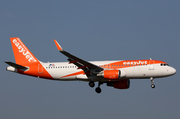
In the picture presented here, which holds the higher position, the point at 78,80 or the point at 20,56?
the point at 20,56

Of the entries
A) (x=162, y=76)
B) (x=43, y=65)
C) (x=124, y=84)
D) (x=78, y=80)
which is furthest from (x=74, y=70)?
(x=162, y=76)

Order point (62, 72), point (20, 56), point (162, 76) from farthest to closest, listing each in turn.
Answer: point (20, 56) → point (62, 72) → point (162, 76)

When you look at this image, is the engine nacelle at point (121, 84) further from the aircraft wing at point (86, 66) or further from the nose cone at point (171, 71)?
the nose cone at point (171, 71)

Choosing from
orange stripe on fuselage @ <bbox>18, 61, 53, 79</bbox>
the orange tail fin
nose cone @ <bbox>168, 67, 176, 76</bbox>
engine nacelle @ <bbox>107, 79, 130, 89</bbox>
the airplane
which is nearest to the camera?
the airplane

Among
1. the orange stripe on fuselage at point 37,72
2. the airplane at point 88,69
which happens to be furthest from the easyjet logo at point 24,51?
the orange stripe on fuselage at point 37,72

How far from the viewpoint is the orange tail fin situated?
4809cm

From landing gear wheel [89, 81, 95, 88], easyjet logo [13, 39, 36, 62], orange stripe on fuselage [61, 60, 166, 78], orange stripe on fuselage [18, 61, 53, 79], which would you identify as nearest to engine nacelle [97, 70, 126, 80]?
orange stripe on fuselage [61, 60, 166, 78]

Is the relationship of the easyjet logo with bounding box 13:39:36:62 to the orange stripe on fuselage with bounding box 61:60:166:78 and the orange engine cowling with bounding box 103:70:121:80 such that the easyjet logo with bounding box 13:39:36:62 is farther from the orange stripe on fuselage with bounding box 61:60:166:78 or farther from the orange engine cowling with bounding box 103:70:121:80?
the orange engine cowling with bounding box 103:70:121:80

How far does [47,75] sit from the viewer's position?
46.1m

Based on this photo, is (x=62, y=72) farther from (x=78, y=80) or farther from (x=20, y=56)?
(x=20, y=56)

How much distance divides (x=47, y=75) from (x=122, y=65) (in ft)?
36.9

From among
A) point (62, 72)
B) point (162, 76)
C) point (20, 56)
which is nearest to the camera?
point (162, 76)

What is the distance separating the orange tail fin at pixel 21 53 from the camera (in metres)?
48.1

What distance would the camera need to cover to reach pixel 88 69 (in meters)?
43.4
